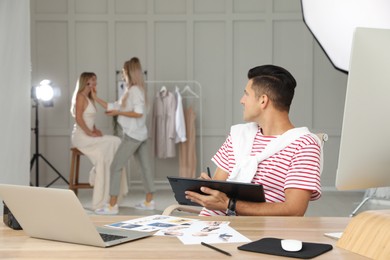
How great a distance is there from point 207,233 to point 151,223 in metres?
0.24

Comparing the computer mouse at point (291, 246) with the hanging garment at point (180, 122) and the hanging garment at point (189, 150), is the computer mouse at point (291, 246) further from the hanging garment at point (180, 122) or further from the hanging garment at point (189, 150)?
the hanging garment at point (189, 150)

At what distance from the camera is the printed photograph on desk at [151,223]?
1.96 meters

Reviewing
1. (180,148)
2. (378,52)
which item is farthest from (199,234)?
(180,148)

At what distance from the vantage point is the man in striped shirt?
8.22 ft

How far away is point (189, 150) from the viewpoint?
8.63m

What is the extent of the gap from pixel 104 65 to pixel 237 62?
1.81m

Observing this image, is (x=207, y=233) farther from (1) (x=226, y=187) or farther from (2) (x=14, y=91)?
(2) (x=14, y=91)

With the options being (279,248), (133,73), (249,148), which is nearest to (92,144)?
(133,73)

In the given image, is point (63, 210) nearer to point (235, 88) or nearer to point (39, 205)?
point (39, 205)

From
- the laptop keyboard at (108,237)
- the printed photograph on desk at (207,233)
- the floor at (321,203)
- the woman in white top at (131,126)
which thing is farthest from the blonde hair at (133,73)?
the laptop keyboard at (108,237)

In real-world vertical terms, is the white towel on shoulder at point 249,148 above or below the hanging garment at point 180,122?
above

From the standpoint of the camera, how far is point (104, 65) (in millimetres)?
8922

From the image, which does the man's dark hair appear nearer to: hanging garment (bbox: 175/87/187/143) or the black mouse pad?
the black mouse pad

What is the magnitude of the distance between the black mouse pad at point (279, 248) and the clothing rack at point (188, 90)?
277 inches
